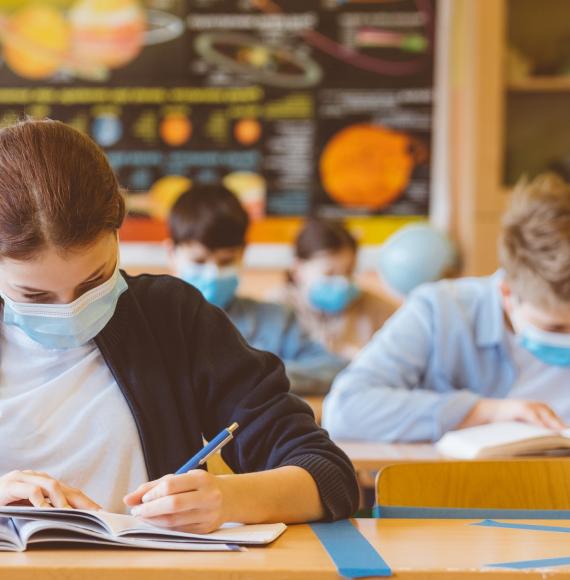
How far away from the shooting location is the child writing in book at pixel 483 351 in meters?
2.19

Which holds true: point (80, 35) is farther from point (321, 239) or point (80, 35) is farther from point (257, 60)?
point (321, 239)

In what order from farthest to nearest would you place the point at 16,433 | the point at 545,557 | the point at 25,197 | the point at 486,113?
the point at 486,113, the point at 16,433, the point at 25,197, the point at 545,557

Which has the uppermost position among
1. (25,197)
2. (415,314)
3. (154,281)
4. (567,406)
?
(25,197)

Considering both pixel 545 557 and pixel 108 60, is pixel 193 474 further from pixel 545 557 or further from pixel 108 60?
pixel 108 60

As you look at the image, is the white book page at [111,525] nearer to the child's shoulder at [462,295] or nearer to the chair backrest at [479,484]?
the chair backrest at [479,484]

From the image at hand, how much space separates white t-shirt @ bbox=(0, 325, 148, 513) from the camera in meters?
1.34

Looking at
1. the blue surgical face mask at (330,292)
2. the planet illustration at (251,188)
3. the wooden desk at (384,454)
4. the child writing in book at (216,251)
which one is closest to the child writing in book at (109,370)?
the wooden desk at (384,454)

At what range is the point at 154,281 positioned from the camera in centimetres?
146

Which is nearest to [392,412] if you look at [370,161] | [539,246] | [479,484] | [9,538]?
[539,246]

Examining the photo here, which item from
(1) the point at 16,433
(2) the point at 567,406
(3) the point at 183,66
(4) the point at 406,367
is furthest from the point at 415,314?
(3) the point at 183,66

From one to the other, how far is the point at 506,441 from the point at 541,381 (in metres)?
0.51

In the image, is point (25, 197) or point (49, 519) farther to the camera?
point (25, 197)

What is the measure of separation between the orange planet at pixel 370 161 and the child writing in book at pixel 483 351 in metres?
1.85

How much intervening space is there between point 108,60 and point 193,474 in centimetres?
348
